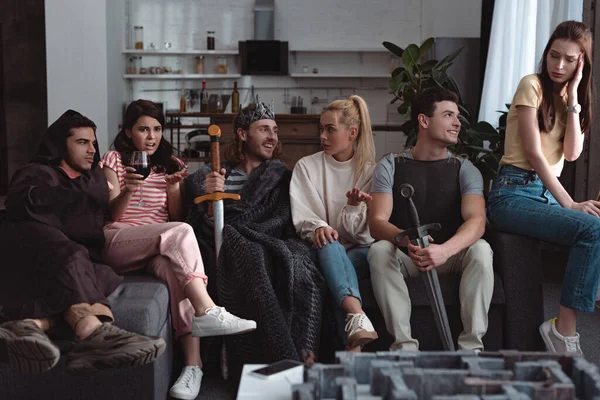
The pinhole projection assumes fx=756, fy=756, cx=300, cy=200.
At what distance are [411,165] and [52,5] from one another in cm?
496

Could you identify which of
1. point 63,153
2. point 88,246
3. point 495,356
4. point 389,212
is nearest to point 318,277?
point 389,212

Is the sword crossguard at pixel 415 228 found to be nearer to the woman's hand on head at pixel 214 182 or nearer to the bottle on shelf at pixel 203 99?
the woman's hand on head at pixel 214 182

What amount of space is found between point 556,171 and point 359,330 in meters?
1.09

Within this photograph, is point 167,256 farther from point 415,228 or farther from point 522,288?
point 522,288

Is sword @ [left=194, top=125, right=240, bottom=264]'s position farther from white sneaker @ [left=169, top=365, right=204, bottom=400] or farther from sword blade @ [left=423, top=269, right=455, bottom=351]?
sword blade @ [left=423, top=269, right=455, bottom=351]

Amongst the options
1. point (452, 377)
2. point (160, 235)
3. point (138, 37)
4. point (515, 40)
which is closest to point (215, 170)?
point (160, 235)

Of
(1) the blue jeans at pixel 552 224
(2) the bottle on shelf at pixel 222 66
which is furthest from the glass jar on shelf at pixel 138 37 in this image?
(1) the blue jeans at pixel 552 224

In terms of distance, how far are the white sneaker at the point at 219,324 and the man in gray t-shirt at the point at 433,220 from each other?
54 cm

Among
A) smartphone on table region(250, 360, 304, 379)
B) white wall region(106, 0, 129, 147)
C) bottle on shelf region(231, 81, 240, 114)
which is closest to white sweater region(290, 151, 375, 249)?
smartphone on table region(250, 360, 304, 379)

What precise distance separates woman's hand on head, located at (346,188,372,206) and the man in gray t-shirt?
0.03 metres

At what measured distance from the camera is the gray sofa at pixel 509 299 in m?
2.91

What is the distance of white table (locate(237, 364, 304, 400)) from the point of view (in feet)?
5.18

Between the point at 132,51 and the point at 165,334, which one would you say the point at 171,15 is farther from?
the point at 165,334

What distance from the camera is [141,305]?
7.98 feet
